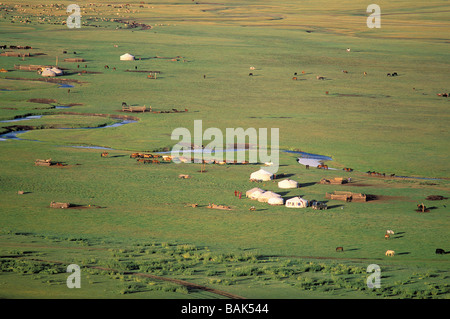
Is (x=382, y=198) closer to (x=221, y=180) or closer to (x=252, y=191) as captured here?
(x=252, y=191)

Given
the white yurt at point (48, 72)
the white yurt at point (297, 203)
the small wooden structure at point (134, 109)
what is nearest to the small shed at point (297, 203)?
the white yurt at point (297, 203)

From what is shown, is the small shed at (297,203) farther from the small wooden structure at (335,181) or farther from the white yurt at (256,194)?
the small wooden structure at (335,181)

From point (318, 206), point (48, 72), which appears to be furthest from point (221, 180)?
point (48, 72)

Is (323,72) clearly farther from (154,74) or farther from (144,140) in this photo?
(144,140)

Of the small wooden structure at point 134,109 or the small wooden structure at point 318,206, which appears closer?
the small wooden structure at point 318,206

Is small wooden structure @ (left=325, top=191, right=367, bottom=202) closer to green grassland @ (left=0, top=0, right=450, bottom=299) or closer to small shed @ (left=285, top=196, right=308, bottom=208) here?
green grassland @ (left=0, top=0, right=450, bottom=299)

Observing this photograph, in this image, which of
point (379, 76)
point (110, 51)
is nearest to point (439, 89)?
point (379, 76)

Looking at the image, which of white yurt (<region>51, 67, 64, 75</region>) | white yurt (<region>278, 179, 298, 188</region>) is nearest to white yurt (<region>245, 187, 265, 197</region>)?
white yurt (<region>278, 179, 298, 188</region>)

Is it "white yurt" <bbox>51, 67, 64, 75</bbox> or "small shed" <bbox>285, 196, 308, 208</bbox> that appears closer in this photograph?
"small shed" <bbox>285, 196, 308, 208</bbox>
